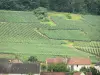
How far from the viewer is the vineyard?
62375 mm

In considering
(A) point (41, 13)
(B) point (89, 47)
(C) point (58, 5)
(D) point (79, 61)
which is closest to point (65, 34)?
(B) point (89, 47)

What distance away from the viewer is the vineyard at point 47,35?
6238 cm

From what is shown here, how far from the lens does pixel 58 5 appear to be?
306 ft

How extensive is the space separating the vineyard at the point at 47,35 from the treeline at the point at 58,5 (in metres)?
2.94

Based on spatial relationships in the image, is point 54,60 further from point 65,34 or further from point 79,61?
point 65,34

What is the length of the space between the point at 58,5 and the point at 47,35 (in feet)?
72.3

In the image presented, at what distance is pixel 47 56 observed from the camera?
195ft

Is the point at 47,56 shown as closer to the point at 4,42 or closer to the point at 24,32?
the point at 4,42

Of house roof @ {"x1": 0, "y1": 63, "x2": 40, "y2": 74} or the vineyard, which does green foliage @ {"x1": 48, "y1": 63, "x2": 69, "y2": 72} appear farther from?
the vineyard

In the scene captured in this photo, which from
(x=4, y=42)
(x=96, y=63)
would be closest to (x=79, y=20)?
(x=4, y=42)

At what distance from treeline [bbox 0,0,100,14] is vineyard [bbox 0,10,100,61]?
294 cm

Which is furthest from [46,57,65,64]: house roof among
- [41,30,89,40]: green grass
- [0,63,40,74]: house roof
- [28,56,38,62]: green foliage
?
[41,30,89,40]: green grass

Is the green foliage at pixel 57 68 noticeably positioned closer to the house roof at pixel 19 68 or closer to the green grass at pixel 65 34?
the house roof at pixel 19 68

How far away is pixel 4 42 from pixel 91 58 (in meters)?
12.8
